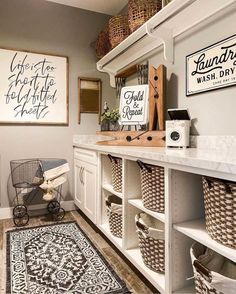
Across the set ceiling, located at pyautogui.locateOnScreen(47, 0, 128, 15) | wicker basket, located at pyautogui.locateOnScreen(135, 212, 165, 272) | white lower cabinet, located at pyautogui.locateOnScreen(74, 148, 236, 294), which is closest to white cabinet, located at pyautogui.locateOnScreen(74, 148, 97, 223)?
white lower cabinet, located at pyautogui.locateOnScreen(74, 148, 236, 294)

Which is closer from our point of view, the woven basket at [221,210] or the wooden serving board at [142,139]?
the woven basket at [221,210]

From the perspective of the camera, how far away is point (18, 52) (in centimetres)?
278

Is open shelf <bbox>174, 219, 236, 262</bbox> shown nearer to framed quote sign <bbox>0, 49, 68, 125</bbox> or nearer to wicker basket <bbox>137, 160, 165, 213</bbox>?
wicker basket <bbox>137, 160, 165, 213</bbox>

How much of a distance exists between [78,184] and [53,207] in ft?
1.36

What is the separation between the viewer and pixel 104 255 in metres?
1.90

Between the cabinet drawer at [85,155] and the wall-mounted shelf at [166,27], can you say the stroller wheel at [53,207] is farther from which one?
the wall-mounted shelf at [166,27]

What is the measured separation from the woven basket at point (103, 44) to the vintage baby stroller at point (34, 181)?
54.2 inches

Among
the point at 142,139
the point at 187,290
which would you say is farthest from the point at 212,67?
the point at 187,290

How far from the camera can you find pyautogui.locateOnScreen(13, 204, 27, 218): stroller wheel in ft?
8.71

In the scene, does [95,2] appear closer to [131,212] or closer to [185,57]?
[185,57]

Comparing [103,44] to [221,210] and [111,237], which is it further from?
[221,210]

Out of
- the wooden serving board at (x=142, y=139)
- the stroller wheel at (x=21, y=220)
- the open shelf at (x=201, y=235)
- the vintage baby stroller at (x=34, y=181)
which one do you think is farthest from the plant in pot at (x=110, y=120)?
the open shelf at (x=201, y=235)

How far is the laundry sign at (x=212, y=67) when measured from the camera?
1.53 metres

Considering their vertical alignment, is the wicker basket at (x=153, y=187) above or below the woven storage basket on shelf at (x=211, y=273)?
above
